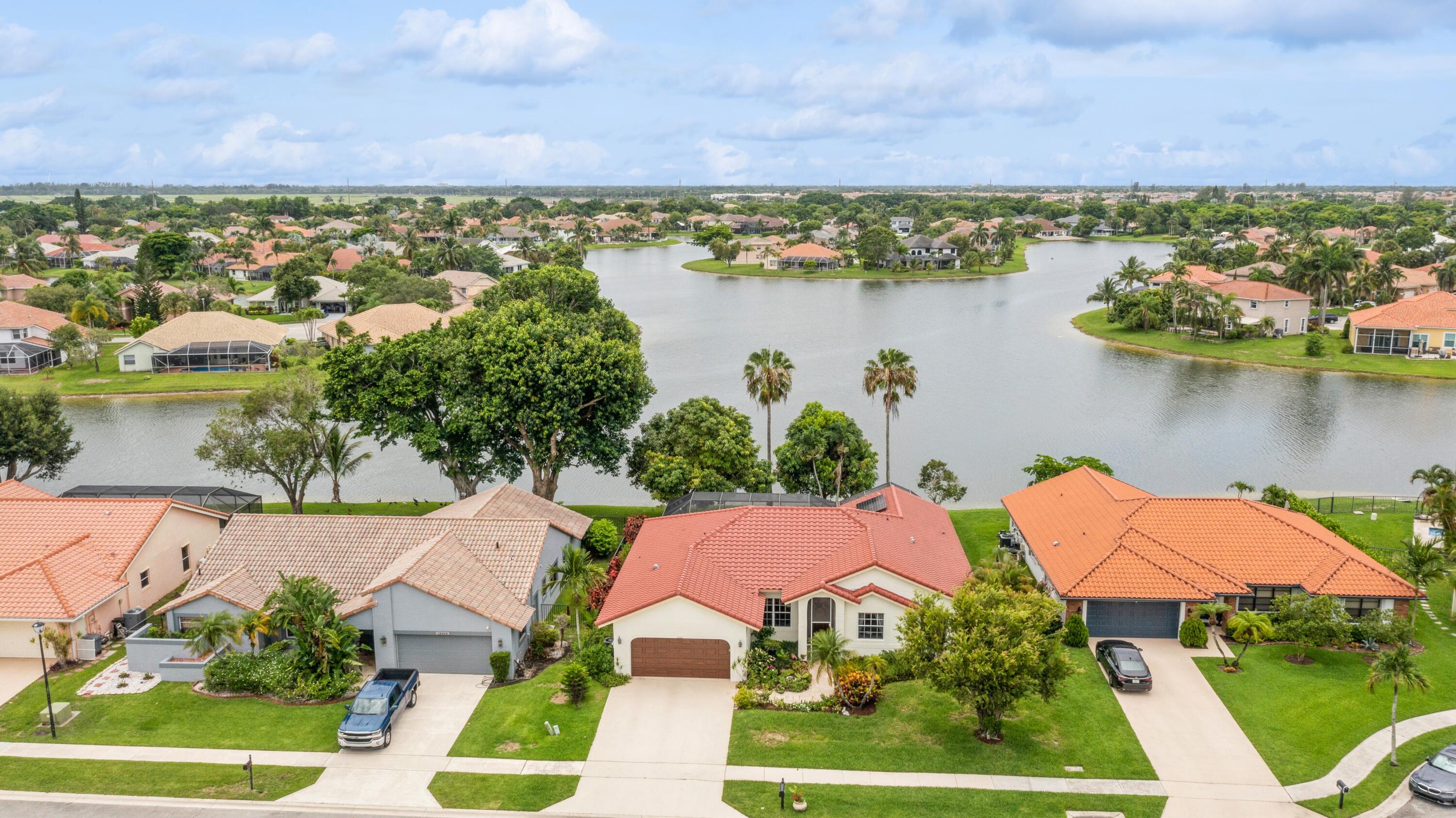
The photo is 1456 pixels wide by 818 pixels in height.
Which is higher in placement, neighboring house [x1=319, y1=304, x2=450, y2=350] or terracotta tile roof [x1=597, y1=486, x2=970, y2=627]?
neighboring house [x1=319, y1=304, x2=450, y2=350]

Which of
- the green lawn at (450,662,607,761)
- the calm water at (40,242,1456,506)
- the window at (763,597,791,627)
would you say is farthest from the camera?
the calm water at (40,242,1456,506)

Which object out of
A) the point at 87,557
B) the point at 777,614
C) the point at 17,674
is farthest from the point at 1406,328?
the point at 17,674

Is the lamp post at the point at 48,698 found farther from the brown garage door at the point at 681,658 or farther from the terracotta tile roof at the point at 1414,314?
the terracotta tile roof at the point at 1414,314

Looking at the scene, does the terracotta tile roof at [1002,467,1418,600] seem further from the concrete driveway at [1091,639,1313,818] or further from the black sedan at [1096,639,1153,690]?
the concrete driveway at [1091,639,1313,818]

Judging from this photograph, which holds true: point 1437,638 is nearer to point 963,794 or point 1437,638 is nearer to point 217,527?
point 963,794

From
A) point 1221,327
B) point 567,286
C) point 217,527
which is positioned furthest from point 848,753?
point 1221,327

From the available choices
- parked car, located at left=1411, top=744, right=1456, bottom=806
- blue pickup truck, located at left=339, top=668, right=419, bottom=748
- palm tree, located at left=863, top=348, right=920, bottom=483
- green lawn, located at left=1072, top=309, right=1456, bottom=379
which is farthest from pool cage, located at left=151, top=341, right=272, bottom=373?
parked car, located at left=1411, top=744, right=1456, bottom=806

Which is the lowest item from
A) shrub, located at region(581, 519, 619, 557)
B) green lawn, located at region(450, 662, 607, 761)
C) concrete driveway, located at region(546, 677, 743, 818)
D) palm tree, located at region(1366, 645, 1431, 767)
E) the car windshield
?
concrete driveway, located at region(546, 677, 743, 818)

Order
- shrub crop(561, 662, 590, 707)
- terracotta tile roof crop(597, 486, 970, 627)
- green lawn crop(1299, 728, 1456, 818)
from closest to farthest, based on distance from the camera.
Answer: green lawn crop(1299, 728, 1456, 818) < shrub crop(561, 662, 590, 707) < terracotta tile roof crop(597, 486, 970, 627)
